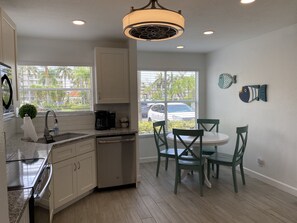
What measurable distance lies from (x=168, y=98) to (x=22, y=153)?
11.6 feet

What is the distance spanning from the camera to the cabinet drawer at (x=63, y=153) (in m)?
2.79

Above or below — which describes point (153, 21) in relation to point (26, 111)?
above

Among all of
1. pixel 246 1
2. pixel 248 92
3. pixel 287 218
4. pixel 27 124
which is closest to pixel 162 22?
pixel 246 1

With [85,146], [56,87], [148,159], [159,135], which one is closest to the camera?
[85,146]

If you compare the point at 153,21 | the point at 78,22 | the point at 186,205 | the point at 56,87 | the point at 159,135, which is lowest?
the point at 186,205

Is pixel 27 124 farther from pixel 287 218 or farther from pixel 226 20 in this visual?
pixel 287 218

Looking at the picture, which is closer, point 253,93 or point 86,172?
point 86,172

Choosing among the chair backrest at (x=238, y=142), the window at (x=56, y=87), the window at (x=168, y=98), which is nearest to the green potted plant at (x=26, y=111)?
the window at (x=56, y=87)

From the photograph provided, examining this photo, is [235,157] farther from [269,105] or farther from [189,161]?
[269,105]

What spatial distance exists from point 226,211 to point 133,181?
4.76ft

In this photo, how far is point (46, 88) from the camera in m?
3.87

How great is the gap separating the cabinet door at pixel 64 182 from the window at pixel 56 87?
4.17 ft

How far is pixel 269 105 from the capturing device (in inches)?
145

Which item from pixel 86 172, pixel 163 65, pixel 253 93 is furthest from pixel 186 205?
pixel 163 65
